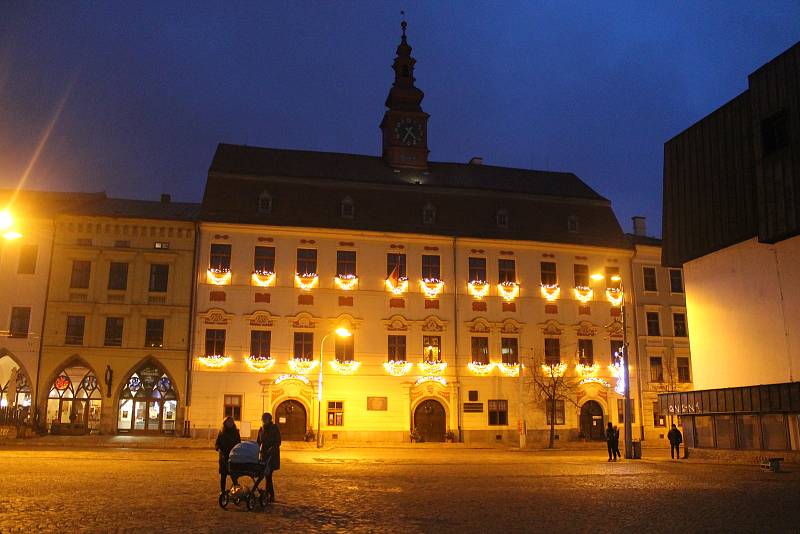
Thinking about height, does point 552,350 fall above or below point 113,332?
below

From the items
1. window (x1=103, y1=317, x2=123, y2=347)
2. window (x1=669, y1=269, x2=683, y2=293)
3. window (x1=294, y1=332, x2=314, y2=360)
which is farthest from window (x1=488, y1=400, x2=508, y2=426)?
window (x1=103, y1=317, x2=123, y2=347)

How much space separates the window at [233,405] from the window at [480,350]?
14688mm

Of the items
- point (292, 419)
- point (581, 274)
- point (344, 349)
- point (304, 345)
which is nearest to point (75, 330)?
point (304, 345)

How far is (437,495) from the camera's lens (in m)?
18.0

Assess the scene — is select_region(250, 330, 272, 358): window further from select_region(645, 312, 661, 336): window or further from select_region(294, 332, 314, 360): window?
select_region(645, 312, 661, 336): window

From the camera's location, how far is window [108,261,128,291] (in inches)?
1783

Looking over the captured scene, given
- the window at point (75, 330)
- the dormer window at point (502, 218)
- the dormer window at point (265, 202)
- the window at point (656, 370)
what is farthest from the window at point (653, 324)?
the window at point (75, 330)

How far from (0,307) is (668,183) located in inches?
1519

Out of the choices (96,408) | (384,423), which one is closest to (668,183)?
(384,423)

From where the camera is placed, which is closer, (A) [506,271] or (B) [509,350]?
(B) [509,350]

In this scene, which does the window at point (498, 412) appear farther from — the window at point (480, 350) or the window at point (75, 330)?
the window at point (75, 330)

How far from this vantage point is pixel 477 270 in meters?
48.8

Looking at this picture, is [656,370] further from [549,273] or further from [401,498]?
[401,498]

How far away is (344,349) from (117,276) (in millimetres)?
14482
